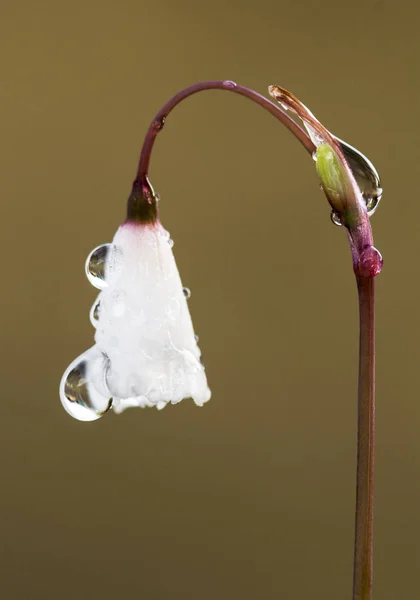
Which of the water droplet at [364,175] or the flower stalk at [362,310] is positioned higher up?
the water droplet at [364,175]

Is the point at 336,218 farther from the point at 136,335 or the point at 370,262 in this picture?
the point at 136,335

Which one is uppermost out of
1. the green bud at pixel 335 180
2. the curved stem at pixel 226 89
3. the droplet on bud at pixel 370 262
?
the curved stem at pixel 226 89

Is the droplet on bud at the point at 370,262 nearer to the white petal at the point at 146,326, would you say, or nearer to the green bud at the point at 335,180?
the green bud at the point at 335,180

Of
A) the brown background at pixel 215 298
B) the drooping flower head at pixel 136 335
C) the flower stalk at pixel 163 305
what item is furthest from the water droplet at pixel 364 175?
the brown background at pixel 215 298

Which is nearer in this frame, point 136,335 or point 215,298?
point 136,335

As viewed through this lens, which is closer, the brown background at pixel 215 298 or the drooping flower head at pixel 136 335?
the drooping flower head at pixel 136 335

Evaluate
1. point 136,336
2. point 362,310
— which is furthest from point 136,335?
point 362,310

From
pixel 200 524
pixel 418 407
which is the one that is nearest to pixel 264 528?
pixel 200 524
